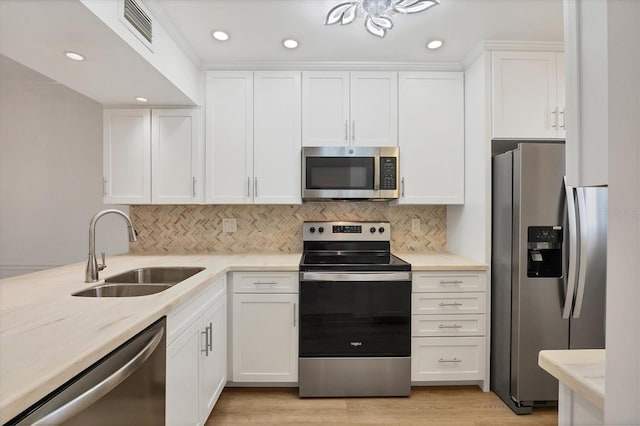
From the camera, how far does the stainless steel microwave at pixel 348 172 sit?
2.69 m

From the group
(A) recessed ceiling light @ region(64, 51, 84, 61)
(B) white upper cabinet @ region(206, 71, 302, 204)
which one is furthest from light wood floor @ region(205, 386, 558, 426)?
(A) recessed ceiling light @ region(64, 51, 84, 61)

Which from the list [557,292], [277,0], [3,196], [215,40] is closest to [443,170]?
[557,292]

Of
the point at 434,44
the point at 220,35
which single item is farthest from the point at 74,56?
the point at 434,44

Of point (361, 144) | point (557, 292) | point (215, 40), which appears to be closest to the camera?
point (557, 292)

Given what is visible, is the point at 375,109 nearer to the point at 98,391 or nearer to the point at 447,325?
the point at 447,325

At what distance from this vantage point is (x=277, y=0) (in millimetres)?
1927

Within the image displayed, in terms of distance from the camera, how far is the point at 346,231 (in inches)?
116

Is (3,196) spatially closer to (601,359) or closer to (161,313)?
(161,313)

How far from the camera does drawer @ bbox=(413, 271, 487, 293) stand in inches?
95.3

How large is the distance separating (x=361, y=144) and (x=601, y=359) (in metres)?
2.14

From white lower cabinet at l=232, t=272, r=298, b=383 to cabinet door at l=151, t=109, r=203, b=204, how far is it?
86cm

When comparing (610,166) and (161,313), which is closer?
(610,166)

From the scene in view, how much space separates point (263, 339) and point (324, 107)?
179cm

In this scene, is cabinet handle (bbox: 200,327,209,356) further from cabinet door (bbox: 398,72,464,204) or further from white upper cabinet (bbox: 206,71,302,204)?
cabinet door (bbox: 398,72,464,204)
